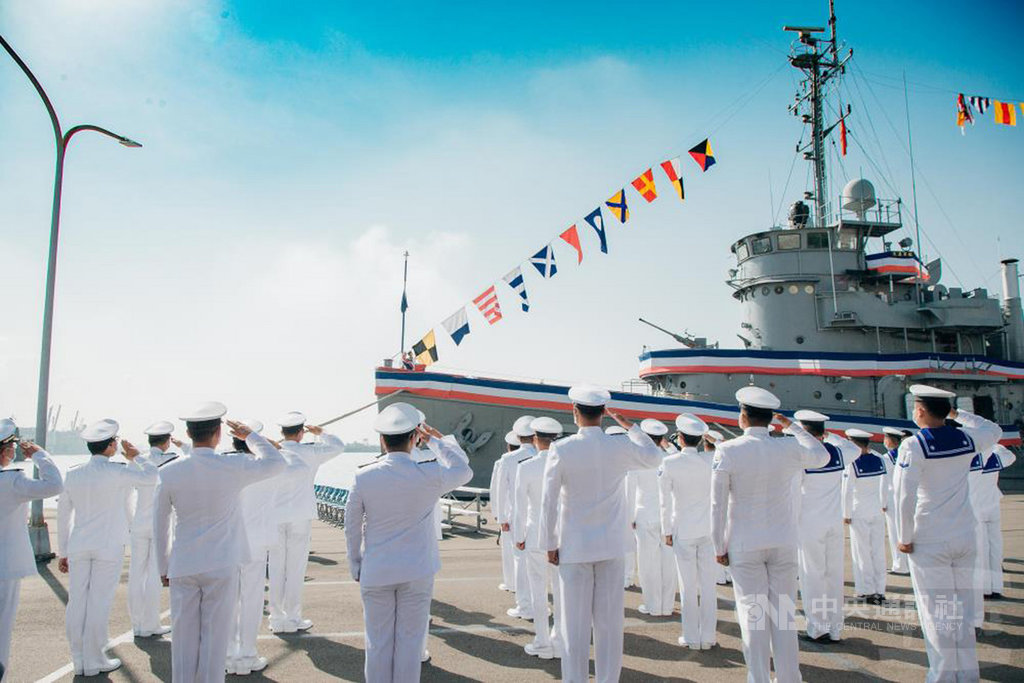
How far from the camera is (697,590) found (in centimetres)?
502

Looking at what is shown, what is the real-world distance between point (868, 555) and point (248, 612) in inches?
237

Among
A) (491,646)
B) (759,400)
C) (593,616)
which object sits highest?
(759,400)

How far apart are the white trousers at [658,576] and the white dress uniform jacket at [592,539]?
238cm

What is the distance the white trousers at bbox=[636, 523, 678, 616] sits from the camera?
5.93 metres

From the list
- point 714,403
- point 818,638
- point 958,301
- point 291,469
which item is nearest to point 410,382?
point 714,403

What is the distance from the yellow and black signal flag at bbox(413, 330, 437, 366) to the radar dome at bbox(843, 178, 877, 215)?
13.1m

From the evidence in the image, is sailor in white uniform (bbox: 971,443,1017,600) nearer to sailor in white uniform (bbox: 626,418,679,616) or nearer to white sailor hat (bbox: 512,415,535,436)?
sailor in white uniform (bbox: 626,418,679,616)

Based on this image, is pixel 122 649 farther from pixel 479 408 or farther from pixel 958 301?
pixel 958 301

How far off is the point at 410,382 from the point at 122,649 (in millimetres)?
10392

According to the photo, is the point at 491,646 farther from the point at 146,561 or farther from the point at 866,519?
the point at 866,519

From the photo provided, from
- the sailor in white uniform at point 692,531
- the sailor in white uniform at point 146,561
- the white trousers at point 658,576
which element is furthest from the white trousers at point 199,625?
the white trousers at point 658,576

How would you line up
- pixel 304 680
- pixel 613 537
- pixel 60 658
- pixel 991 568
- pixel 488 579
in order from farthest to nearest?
pixel 488 579
pixel 991 568
pixel 60 658
pixel 304 680
pixel 613 537

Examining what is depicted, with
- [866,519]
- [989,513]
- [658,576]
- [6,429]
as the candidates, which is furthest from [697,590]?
[6,429]

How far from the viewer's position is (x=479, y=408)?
15.2 metres
